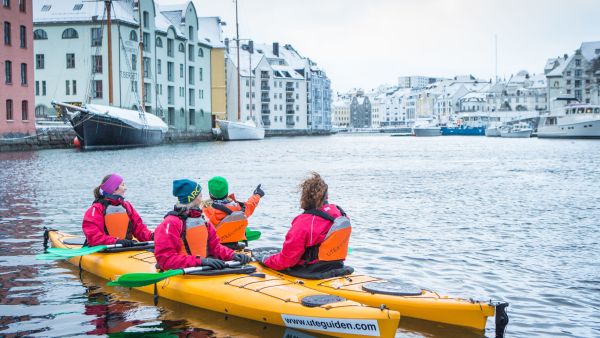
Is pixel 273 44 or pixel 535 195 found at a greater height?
pixel 273 44

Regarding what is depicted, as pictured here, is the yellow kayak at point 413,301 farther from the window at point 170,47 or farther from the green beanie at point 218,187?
the window at point 170,47

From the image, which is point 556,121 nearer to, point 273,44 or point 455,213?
point 273,44

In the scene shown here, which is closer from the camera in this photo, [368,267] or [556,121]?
[368,267]

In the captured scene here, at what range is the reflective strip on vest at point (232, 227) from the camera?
36.9 feet

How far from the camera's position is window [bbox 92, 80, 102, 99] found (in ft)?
249

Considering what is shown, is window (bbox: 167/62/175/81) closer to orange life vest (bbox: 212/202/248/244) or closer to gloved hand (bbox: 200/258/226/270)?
orange life vest (bbox: 212/202/248/244)

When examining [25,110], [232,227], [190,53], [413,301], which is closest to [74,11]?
[190,53]

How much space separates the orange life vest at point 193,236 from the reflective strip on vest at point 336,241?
5.36 ft

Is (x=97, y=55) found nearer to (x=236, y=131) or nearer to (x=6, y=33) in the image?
(x=6, y=33)

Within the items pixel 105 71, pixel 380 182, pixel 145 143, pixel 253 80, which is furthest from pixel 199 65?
pixel 380 182

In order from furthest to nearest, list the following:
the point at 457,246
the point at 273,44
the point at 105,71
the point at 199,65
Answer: the point at 273,44
the point at 199,65
the point at 105,71
the point at 457,246

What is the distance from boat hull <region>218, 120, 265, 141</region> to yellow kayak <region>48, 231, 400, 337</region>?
282 feet

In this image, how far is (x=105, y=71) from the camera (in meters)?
75.6

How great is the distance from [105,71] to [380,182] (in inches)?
1954
